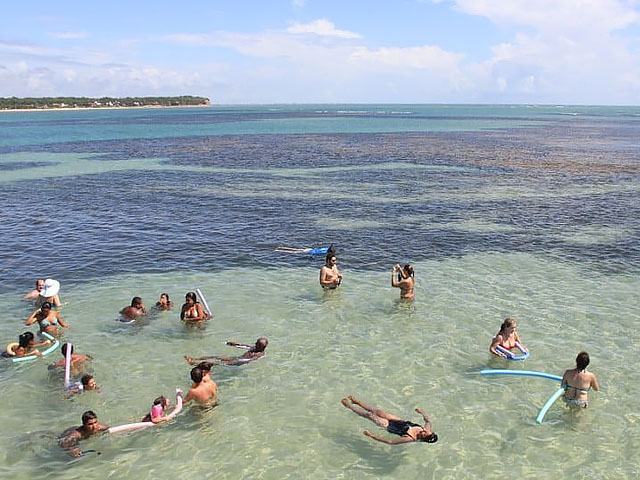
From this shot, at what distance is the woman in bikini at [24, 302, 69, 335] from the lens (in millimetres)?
15531

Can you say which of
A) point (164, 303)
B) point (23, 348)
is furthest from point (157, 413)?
point (164, 303)

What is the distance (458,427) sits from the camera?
11484 mm

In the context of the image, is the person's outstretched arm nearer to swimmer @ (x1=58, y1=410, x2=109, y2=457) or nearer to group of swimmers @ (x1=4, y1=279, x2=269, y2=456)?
group of swimmers @ (x1=4, y1=279, x2=269, y2=456)

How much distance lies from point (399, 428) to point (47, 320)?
10944 mm

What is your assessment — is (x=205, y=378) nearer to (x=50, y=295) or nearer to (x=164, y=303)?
(x=164, y=303)

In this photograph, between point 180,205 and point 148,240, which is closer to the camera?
point 148,240

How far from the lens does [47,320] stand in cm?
1561

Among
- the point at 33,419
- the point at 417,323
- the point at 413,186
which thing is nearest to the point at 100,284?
the point at 33,419

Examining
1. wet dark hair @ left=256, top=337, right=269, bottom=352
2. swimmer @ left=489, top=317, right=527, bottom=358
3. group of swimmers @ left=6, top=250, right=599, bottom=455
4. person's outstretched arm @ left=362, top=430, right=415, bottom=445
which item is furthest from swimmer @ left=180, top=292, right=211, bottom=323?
swimmer @ left=489, top=317, right=527, bottom=358

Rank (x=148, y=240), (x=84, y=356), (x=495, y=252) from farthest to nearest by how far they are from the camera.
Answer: (x=148, y=240) < (x=495, y=252) < (x=84, y=356)

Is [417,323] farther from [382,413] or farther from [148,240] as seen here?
[148,240]

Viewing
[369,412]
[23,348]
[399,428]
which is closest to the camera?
[399,428]

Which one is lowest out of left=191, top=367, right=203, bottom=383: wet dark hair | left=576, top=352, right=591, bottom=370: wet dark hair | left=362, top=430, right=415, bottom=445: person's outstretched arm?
left=362, top=430, right=415, bottom=445: person's outstretched arm

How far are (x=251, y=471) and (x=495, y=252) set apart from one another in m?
16.4
